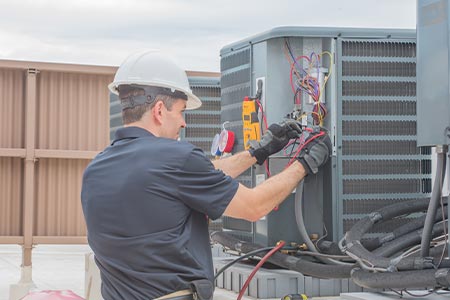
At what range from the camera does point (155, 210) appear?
8.59 ft

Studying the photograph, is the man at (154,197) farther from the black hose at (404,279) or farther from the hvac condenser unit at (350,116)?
the hvac condenser unit at (350,116)

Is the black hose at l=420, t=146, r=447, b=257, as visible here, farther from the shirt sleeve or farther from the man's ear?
the man's ear

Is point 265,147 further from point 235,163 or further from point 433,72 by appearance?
point 433,72

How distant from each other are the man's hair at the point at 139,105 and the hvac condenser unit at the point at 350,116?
1.19 m

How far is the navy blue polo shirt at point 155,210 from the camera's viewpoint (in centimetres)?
262

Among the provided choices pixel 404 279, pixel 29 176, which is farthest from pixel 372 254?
pixel 29 176

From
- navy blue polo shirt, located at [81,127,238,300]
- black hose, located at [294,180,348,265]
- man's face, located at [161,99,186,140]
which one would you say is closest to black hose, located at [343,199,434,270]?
black hose, located at [294,180,348,265]

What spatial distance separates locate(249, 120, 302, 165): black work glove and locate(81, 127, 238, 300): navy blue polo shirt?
3.05 feet

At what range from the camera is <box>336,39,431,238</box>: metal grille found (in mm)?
3914

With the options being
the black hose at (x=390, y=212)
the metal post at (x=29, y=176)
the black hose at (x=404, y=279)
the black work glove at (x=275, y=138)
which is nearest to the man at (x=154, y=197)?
the black hose at (x=404, y=279)

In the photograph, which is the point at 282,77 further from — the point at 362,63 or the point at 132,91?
the point at 132,91

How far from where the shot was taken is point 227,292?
3.96 metres

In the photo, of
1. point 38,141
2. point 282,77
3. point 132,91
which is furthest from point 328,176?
point 38,141

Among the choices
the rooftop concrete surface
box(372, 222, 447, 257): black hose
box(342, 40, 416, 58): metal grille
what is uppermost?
box(342, 40, 416, 58): metal grille
